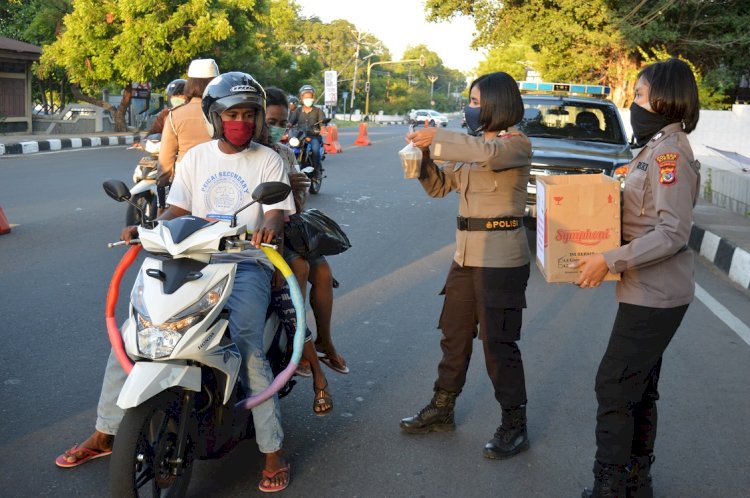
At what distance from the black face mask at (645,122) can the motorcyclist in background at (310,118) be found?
1139 centimetres

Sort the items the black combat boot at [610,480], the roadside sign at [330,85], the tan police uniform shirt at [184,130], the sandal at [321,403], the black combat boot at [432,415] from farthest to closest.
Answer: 1. the roadside sign at [330,85]
2. the tan police uniform shirt at [184,130]
3. the sandal at [321,403]
4. the black combat boot at [432,415]
5. the black combat boot at [610,480]

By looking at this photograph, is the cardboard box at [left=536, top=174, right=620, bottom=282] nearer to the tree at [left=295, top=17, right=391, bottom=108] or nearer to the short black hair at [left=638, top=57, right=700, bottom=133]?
the short black hair at [left=638, top=57, right=700, bottom=133]

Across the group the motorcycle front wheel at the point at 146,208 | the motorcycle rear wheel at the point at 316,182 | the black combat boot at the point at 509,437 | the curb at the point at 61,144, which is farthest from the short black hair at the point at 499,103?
the curb at the point at 61,144

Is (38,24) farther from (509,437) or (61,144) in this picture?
(509,437)

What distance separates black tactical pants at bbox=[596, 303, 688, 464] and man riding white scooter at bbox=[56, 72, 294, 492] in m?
1.36

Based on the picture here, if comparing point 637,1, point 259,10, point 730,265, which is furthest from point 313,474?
point 259,10

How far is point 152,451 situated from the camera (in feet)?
10.5

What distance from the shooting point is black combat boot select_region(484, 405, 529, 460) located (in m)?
4.12

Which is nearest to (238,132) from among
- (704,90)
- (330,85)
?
(704,90)

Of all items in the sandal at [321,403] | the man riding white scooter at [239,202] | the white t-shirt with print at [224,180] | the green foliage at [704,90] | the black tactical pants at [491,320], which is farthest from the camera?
the green foliage at [704,90]

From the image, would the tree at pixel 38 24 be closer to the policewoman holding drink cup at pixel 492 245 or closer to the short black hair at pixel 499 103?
the policewoman holding drink cup at pixel 492 245

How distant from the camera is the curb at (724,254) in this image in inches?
341

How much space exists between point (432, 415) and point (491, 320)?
0.65 m

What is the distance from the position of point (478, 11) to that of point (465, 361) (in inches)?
980
